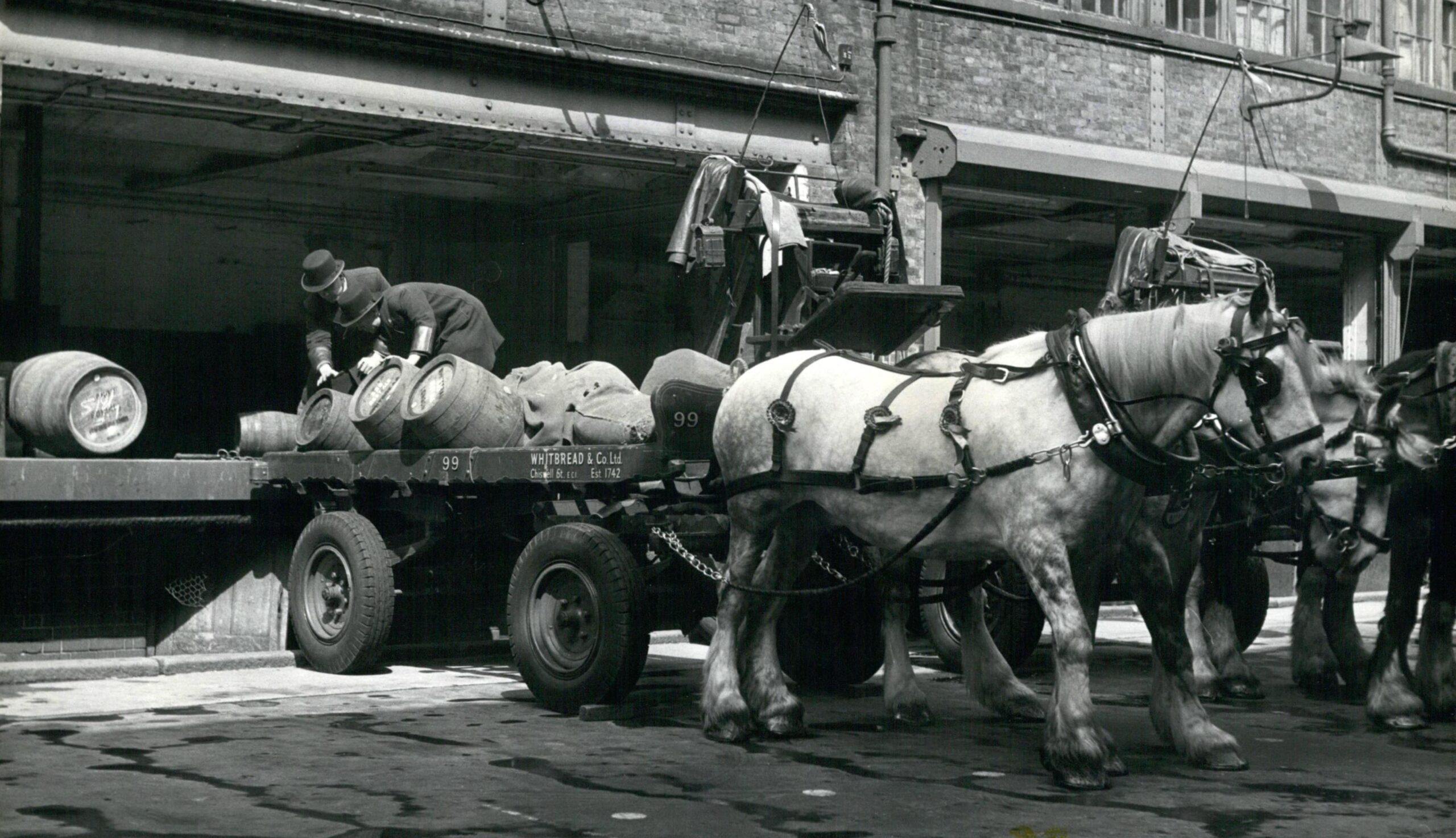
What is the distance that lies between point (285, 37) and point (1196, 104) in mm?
10345

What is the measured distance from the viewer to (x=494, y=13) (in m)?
14.2

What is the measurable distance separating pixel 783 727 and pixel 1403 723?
3.19 meters

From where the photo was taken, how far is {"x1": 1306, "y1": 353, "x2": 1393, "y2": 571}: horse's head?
29.4 feet

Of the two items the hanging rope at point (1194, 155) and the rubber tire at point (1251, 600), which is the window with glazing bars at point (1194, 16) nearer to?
the hanging rope at point (1194, 155)

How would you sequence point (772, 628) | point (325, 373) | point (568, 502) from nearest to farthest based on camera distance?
point (772, 628)
point (568, 502)
point (325, 373)

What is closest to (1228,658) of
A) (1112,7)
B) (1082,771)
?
(1082,771)

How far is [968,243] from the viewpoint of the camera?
2394cm

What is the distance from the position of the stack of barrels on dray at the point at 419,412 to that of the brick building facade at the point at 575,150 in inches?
47.0

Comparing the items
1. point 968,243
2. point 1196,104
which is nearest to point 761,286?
point 1196,104

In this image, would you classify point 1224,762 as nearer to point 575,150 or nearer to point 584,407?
point 584,407

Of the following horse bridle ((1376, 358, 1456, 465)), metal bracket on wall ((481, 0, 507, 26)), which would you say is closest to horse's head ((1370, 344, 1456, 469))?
horse bridle ((1376, 358, 1456, 465))

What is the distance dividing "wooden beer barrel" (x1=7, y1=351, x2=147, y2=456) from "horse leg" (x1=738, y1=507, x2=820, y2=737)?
196 inches

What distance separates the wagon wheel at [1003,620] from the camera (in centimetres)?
1091

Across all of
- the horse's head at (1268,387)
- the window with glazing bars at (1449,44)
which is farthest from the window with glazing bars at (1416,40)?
the horse's head at (1268,387)
